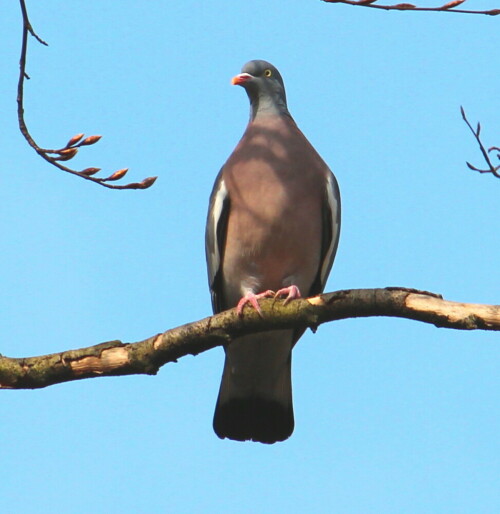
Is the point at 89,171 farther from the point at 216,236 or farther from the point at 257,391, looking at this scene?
the point at 257,391

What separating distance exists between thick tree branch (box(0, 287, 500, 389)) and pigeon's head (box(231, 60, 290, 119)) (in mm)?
2520

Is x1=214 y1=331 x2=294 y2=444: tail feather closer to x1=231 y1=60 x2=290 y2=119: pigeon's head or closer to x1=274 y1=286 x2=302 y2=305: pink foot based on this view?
x1=274 y1=286 x2=302 y2=305: pink foot

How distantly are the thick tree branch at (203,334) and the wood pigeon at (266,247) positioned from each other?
1.17 m

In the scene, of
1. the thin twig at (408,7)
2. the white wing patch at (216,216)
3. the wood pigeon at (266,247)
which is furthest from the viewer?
the white wing patch at (216,216)

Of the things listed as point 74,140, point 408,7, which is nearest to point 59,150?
point 74,140

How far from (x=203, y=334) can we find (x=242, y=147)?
6.89 ft

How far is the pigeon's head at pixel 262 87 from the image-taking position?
6680 mm

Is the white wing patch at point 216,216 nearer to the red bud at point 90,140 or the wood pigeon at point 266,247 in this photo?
the wood pigeon at point 266,247

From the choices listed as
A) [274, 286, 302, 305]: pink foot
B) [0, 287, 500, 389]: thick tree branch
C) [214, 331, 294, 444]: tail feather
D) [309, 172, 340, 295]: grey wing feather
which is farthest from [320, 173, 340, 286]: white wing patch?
[0, 287, 500, 389]: thick tree branch

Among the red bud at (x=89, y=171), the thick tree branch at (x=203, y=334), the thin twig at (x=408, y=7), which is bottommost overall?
the thick tree branch at (x=203, y=334)

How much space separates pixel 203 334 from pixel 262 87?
278cm

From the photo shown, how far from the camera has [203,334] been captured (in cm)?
443

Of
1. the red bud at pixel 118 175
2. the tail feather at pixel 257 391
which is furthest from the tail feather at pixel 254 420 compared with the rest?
the red bud at pixel 118 175

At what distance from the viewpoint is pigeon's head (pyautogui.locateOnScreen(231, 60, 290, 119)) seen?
21.9 ft
